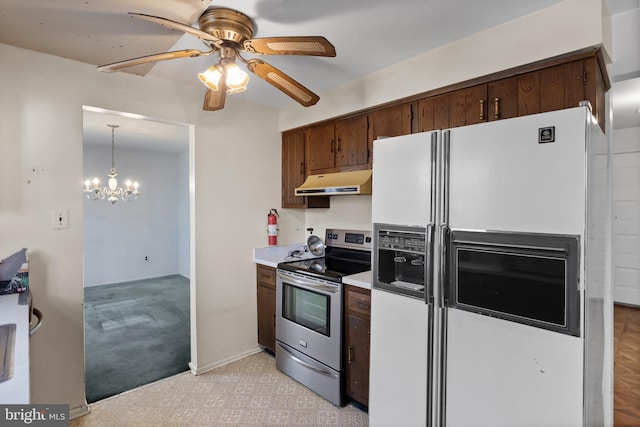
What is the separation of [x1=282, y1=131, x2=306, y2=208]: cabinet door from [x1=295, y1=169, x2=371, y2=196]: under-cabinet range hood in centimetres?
17

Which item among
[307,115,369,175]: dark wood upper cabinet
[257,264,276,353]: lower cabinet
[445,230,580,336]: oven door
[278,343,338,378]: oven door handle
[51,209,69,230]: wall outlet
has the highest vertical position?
[307,115,369,175]: dark wood upper cabinet

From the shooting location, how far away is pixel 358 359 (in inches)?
91.1

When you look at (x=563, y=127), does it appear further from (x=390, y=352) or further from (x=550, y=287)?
(x=390, y=352)

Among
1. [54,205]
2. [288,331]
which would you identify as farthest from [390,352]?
[54,205]

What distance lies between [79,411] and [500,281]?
9.11 feet

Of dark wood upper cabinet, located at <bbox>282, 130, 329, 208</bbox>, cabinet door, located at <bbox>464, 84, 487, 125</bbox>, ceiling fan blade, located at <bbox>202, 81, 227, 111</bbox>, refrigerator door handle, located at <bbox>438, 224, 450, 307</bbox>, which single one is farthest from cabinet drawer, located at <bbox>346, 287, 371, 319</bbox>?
ceiling fan blade, located at <bbox>202, 81, 227, 111</bbox>

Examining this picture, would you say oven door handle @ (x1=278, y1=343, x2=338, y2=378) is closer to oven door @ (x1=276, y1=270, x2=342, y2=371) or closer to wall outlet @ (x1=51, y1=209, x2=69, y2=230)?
oven door @ (x1=276, y1=270, x2=342, y2=371)

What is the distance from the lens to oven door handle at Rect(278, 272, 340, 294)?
2.44m

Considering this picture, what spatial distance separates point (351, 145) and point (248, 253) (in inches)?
55.8

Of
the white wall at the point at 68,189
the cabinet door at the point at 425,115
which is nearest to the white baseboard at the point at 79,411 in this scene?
the white wall at the point at 68,189

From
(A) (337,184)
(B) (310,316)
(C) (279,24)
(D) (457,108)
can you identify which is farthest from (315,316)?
(C) (279,24)

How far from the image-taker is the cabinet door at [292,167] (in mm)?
3344

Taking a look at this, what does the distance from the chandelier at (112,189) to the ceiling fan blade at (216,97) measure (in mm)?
3041

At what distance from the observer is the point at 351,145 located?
2.88 m
